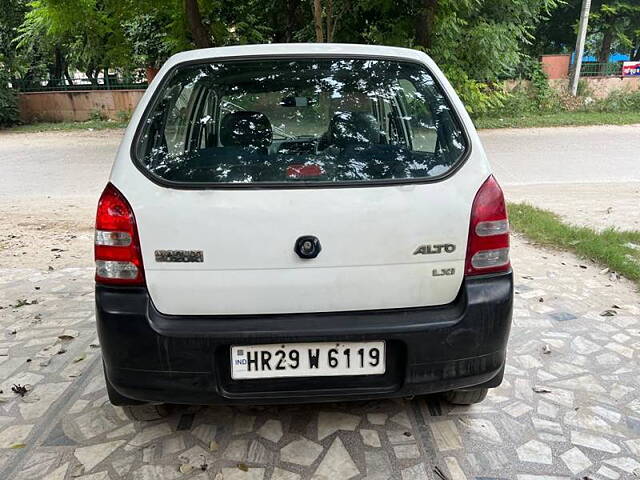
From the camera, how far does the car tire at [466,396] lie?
2387 millimetres

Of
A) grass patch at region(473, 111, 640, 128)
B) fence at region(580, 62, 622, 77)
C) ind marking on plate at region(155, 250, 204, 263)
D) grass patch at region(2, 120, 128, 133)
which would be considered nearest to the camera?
ind marking on plate at region(155, 250, 204, 263)

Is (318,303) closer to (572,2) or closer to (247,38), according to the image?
(247,38)

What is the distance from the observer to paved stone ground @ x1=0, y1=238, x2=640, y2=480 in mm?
2105

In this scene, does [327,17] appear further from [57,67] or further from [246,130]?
[57,67]

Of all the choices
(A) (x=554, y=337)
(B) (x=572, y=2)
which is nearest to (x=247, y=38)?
(A) (x=554, y=337)

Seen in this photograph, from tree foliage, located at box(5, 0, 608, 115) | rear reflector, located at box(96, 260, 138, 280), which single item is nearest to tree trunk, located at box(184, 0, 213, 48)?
tree foliage, located at box(5, 0, 608, 115)

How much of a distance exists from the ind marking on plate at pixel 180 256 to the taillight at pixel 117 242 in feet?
0.28

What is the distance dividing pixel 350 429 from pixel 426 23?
9135mm

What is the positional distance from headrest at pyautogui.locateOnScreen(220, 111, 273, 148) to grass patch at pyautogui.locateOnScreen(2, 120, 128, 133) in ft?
54.1

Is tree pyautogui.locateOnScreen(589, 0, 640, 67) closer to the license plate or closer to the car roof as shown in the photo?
the car roof

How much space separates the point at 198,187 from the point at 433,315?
0.96m

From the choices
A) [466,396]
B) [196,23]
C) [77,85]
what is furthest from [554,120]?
[77,85]

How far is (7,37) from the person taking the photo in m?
20.2

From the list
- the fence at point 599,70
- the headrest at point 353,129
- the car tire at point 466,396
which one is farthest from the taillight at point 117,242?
the fence at point 599,70
